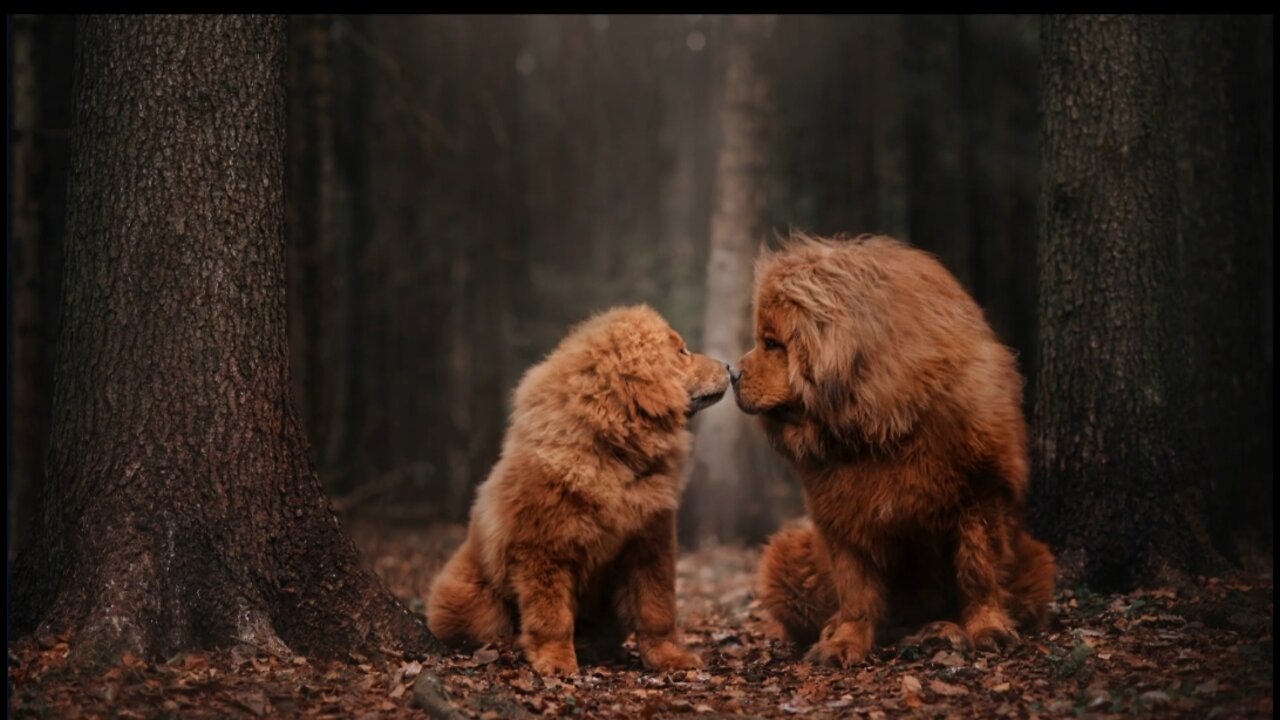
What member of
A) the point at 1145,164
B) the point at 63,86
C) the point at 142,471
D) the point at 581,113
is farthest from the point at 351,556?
the point at 581,113

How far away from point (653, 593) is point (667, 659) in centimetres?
34

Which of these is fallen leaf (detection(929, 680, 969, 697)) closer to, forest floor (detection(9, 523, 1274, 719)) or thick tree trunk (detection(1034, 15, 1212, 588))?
forest floor (detection(9, 523, 1274, 719))

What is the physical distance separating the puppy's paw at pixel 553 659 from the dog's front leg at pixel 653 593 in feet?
1.41

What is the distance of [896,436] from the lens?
5.32 m

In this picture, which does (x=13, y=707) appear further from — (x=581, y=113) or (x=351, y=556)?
(x=581, y=113)

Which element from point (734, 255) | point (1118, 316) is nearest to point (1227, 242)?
point (1118, 316)

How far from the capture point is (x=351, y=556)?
545 cm

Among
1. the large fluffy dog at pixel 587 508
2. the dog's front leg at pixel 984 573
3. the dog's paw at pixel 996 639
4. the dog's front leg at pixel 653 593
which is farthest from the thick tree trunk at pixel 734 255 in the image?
the dog's paw at pixel 996 639

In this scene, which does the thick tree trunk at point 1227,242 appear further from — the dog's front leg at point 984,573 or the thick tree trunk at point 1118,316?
the dog's front leg at point 984,573

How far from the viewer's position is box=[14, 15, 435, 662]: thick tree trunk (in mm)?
4797

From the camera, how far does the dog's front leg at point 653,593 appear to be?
18.9ft

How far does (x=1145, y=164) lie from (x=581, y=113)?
80.8ft

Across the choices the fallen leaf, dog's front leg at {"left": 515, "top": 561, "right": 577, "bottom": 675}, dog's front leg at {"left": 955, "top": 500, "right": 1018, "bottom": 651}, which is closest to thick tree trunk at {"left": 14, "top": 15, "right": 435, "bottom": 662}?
dog's front leg at {"left": 515, "top": 561, "right": 577, "bottom": 675}

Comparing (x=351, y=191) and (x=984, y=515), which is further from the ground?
(x=351, y=191)
